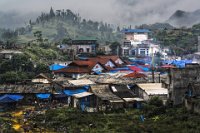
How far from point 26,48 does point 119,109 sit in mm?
42697

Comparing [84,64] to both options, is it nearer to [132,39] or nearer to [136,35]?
[132,39]

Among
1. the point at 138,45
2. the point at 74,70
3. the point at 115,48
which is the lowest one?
the point at 74,70

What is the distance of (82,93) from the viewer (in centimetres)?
4528

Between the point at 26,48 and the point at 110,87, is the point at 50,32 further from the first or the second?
the point at 110,87

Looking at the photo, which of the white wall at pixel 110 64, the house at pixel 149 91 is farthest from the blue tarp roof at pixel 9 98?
the white wall at pixel 110 64

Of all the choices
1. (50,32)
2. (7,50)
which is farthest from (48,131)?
(50,32)

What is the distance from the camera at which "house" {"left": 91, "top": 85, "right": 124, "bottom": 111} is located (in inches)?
1604

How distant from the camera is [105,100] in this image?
4125 cm

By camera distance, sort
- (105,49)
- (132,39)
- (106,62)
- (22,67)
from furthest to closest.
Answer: (132,39) → (105,49) → (106,62) → (22,67)

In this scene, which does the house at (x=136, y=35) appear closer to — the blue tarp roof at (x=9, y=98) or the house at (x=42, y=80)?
the house at (x=42, y=80)

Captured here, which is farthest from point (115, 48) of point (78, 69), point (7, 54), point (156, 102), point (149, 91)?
point (156, 102)

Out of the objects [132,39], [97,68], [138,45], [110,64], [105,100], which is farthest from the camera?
[132,39]

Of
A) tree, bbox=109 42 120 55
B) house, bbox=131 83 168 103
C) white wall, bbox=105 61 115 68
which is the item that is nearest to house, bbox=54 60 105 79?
white wall, bbox=105 61 115 68

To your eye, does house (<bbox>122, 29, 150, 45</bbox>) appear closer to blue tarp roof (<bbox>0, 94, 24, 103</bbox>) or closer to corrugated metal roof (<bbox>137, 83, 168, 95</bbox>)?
corrugated metal roof (<bbox>137, 83, 168, 95</bbox>)
